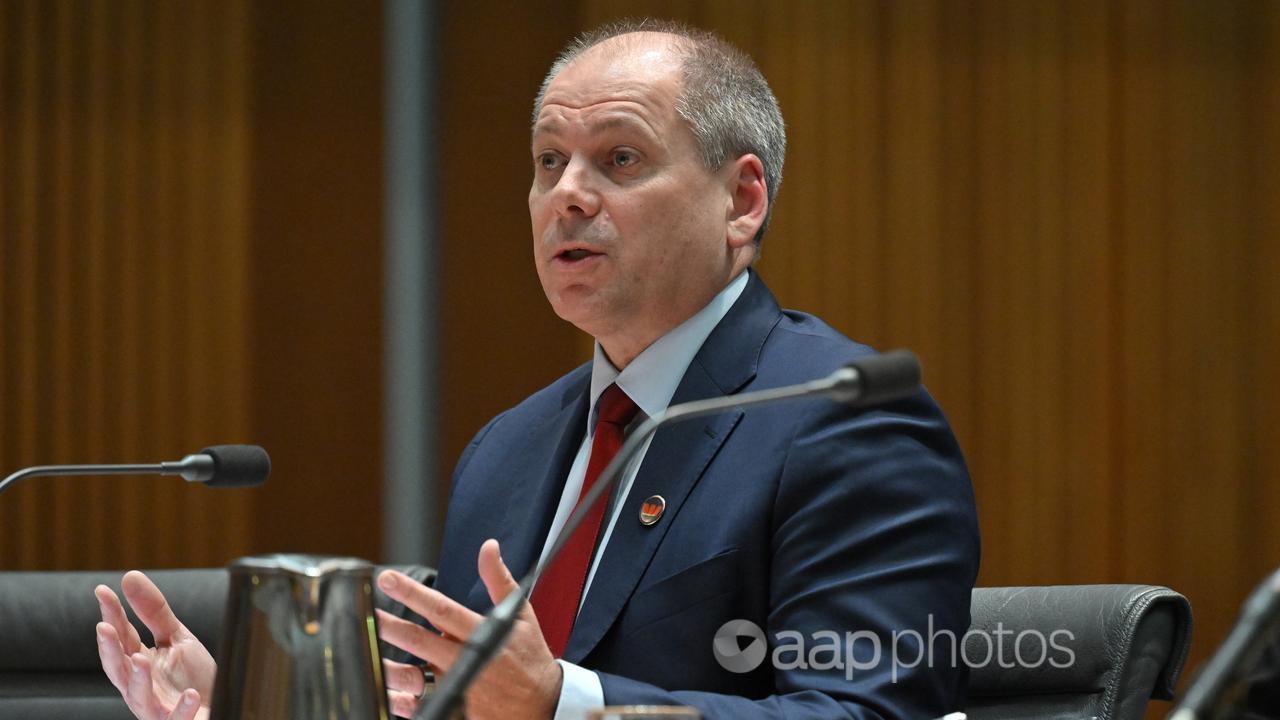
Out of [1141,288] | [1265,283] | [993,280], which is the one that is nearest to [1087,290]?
[1141,288]

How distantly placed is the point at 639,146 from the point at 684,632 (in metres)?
0.63

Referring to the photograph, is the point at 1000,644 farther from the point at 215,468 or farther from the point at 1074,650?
the point at 215,468

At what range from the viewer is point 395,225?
13.3ft

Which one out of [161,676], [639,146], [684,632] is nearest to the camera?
[161,676]

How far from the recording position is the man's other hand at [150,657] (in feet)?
4.73

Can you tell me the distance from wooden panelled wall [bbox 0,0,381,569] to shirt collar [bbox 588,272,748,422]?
7.57 ft

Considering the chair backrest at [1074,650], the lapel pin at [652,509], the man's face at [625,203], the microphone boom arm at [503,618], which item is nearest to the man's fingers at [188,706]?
the microphone boom arm at [503,618]

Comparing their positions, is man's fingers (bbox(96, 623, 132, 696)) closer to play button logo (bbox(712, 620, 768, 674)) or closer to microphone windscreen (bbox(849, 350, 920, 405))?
play button logo (bbox(712, 620, 768, 674))

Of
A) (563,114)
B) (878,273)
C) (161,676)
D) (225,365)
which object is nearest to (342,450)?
(225,365)

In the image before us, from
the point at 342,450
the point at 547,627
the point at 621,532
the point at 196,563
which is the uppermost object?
the point at 621,532

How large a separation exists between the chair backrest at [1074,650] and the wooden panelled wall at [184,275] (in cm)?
248

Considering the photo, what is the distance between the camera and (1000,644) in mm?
1876

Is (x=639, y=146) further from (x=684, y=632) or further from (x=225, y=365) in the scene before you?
(x=225, y=365)

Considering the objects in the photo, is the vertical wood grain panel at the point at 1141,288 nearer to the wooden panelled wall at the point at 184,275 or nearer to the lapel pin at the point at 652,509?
the wooden panelled wall at the point at 184,275
